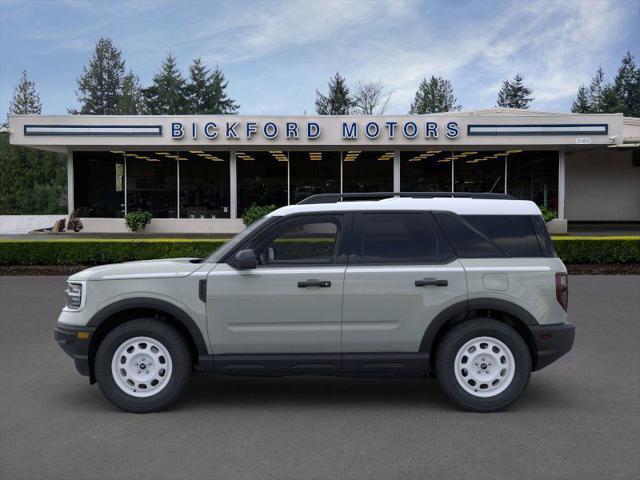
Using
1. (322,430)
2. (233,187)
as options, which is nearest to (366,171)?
(233,187)

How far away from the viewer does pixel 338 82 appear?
74.2 meters

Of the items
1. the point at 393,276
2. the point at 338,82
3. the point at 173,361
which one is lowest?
the point at 173,361

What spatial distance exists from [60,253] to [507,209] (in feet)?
46.4

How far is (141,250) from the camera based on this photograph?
57.1ft

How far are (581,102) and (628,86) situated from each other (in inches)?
216

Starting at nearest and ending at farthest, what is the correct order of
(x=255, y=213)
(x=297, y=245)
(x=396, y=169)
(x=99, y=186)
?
(x=297, y=245) < (x=255, y=213) < (x=396, y=169) < (x=99, y=186)

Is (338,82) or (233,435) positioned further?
(338,82)

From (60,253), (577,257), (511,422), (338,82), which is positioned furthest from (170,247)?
(338,82)

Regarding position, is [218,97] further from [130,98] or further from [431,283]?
[431,283]

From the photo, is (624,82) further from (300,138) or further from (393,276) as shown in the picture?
(393,276)

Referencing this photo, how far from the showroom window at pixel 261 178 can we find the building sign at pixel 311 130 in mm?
1856

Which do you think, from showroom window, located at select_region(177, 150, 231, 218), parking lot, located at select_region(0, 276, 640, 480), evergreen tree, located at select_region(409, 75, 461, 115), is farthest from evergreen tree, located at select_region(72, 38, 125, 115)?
parking lot, located at select_region(0, 276, 640, 480)

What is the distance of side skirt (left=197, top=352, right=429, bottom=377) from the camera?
18.0ft

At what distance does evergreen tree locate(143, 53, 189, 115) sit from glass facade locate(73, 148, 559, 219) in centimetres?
4703
